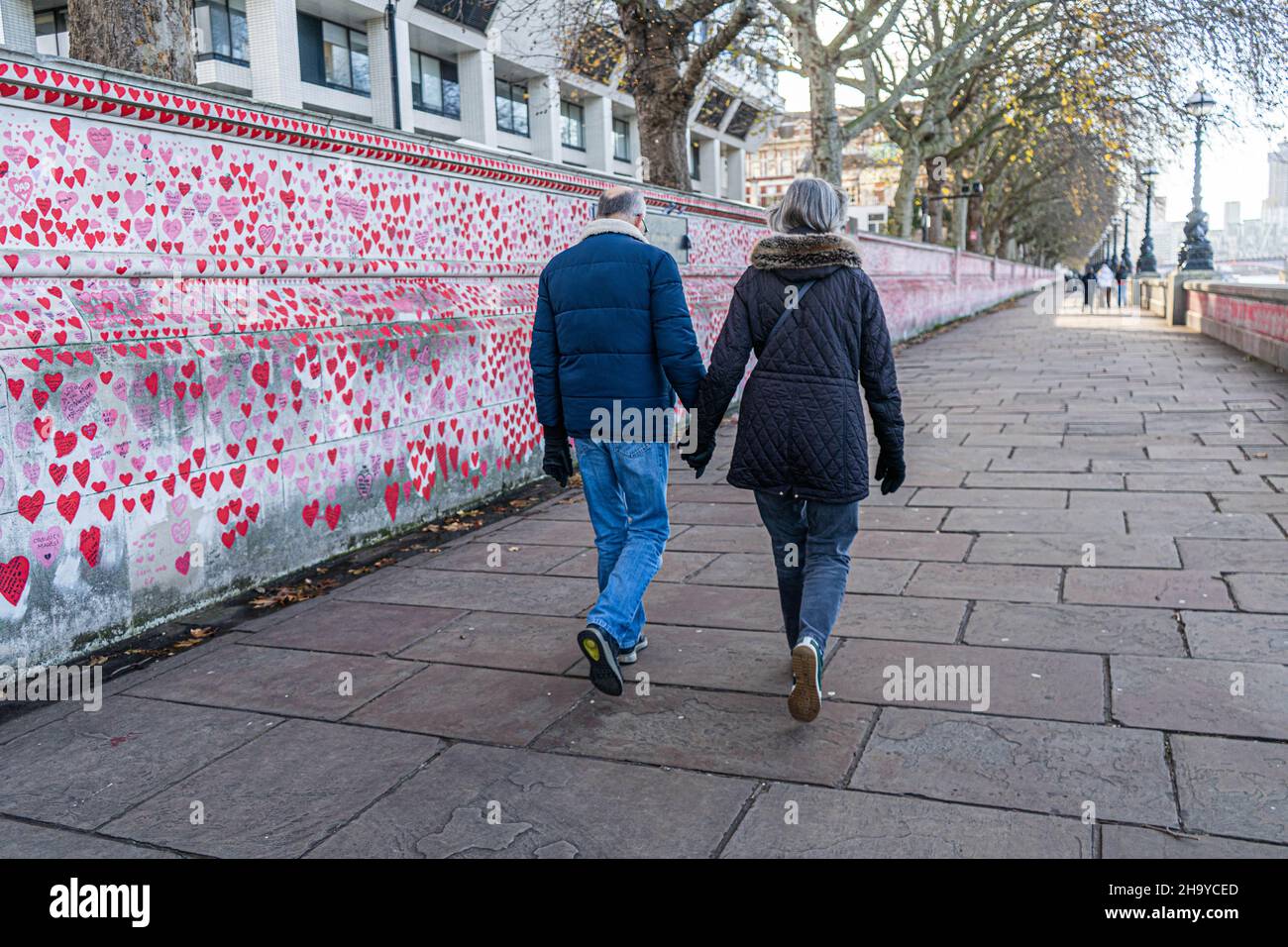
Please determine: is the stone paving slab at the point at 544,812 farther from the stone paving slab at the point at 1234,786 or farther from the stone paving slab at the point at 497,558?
the stone paving slab at the point at 497,558

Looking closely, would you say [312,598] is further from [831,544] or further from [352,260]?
[831,544]

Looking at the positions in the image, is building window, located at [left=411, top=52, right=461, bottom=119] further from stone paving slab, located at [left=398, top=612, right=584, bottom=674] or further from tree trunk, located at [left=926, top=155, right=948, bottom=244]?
stone paving slab, located at [left=398, top=612, right=584, bottom=674]

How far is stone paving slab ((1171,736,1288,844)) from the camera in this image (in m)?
2.86

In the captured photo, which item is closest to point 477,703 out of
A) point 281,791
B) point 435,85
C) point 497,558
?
point 281,791

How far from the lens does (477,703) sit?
13.1 feet

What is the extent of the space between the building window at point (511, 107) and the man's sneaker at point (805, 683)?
37372 mm

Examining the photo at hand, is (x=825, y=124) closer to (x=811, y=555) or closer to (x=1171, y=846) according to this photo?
(x=811, y=555)

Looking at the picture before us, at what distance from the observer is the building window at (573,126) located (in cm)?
4312

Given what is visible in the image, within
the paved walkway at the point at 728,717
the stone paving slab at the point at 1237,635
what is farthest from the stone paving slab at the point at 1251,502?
the stone paving slab at the point at 1237,635

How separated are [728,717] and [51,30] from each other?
3352cm

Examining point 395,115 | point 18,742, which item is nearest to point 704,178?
point 395,115

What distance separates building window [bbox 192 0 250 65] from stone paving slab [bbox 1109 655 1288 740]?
28.8 meters

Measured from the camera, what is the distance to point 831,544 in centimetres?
386
